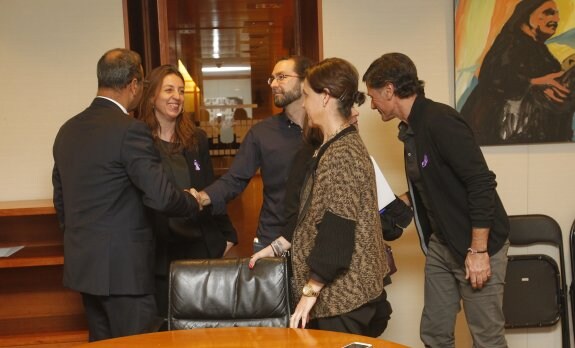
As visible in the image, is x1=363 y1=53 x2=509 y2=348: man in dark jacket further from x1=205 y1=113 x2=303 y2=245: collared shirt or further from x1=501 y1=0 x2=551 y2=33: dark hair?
x1=501 y1=0 x2=551 y2=33: dark hair

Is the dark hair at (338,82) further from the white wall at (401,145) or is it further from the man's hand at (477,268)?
the white wall at (401,145)

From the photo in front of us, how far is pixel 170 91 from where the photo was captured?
2902 millimetres

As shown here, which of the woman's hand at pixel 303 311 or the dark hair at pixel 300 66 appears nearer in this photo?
the woman's hand at pixel 303 311

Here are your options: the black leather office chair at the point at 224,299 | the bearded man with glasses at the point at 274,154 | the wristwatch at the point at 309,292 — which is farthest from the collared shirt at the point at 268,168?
the wristwatch at the point at 309,292

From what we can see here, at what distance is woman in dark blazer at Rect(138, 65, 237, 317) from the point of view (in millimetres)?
2900

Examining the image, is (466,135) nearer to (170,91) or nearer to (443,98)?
(443,98)

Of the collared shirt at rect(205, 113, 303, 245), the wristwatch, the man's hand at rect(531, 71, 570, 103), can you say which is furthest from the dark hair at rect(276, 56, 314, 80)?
the man's hand at rect(531, 71, 570, 103)

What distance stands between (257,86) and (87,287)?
4.55 metres

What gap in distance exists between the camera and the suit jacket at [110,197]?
236 centimetres

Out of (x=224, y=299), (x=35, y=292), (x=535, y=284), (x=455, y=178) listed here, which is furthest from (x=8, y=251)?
(x=535, y=284)

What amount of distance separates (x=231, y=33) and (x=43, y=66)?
2.90m

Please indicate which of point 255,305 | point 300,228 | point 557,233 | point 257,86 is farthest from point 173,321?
point 257,86

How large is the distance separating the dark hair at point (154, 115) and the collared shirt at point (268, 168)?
26 centimetres

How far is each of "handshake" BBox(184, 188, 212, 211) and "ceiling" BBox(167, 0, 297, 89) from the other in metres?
1.09
